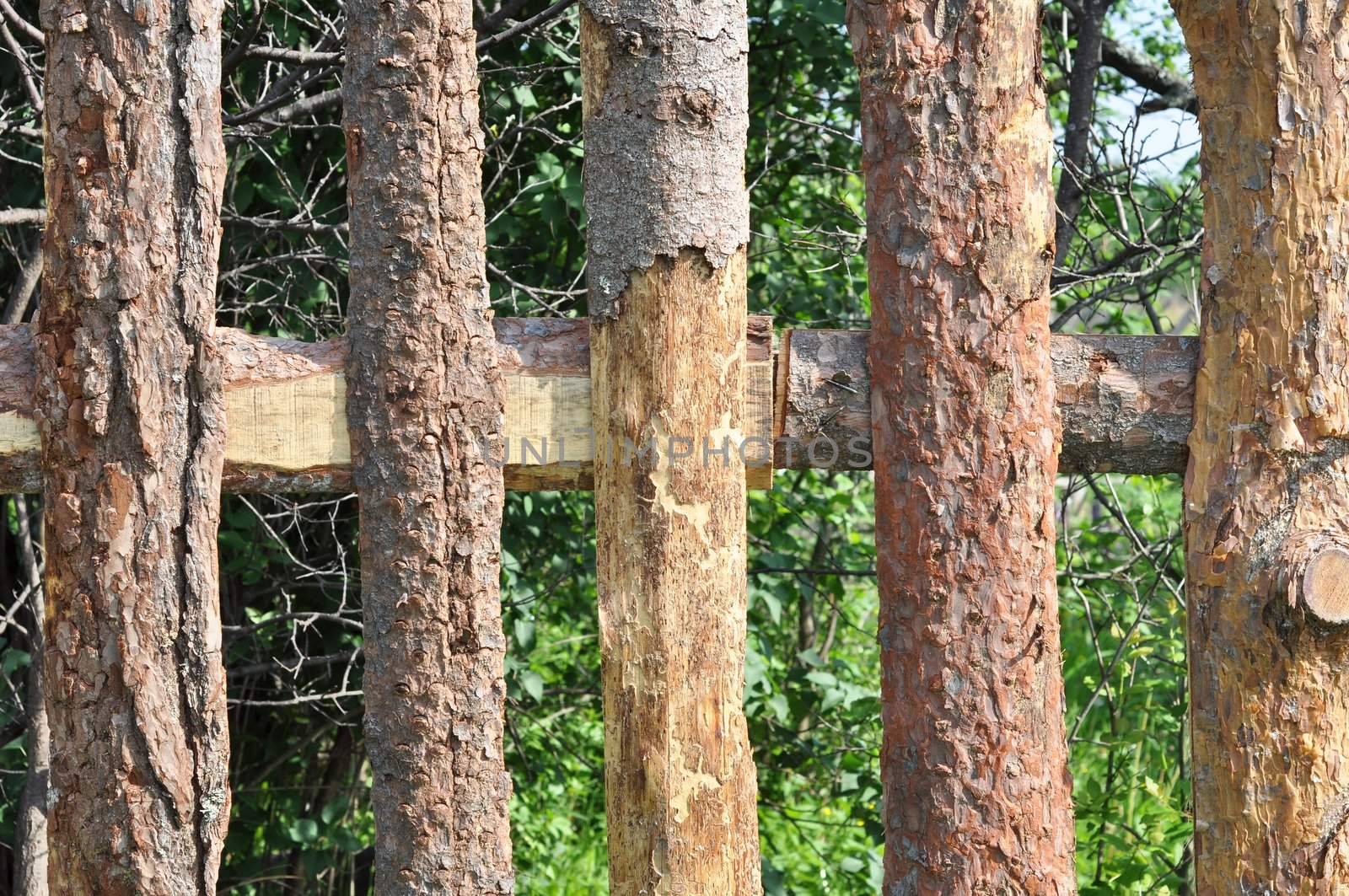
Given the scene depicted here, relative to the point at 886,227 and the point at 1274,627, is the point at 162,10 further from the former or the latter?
the point at 1274,627

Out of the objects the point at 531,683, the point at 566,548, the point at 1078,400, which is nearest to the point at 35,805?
the point at 531,683

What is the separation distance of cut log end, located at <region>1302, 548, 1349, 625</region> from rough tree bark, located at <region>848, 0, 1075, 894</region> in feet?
1.27

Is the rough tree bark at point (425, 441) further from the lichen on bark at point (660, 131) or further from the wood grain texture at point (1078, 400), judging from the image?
the wood grain texture at point (1078, 400)

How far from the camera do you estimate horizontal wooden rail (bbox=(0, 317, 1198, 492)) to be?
1779 millimetres

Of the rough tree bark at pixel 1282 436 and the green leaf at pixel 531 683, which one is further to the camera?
the green leaf at pixel 531 683

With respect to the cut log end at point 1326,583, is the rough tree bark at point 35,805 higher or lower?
lower

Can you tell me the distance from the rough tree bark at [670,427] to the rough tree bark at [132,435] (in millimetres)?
563

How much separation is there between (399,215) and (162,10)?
0.42m

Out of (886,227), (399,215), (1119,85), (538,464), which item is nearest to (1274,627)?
(886,227)

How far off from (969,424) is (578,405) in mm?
575

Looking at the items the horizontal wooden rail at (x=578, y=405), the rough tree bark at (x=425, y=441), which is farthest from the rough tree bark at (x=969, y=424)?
the rough tree bark at (x=425, y=441)

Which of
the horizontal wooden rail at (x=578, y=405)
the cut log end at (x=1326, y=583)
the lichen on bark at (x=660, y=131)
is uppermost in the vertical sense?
the lichen on bark at (x=660, y=131)

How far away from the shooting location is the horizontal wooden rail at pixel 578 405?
1.78 meters

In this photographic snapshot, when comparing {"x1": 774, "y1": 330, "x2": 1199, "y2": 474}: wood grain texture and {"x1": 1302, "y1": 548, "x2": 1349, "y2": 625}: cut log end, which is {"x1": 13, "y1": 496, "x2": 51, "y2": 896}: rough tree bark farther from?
{"x1": 1302, "y1": 548, "x2": 1349, "y2": 625}: cut log end
